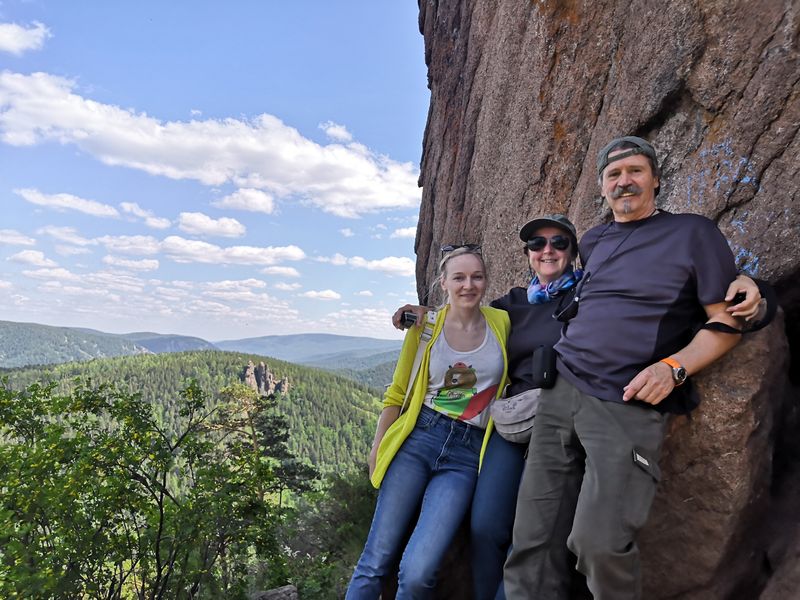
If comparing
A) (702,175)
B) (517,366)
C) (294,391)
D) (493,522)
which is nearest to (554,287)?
(517,366)

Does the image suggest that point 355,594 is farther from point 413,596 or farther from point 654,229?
point 654,229

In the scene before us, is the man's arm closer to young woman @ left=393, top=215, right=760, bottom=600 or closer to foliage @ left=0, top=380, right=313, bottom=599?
young woman @ left=393, top=215, right=760, bottom=600

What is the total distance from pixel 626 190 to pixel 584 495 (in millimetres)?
2074

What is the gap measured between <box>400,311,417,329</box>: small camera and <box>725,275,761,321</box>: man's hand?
8.03ft

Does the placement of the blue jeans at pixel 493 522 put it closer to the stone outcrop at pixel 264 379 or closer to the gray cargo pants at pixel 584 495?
the gray cargo pants at pixel 584 495

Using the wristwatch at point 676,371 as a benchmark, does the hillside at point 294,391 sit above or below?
below

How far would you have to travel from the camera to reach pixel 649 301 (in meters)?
3.25

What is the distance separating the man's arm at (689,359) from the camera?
300 cm

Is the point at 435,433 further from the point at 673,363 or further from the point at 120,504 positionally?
A: the point at 120,504

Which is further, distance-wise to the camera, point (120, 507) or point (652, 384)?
point (120, 507)

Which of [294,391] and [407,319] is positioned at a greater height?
[407,319]

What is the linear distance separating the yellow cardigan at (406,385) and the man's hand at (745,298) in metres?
1.73

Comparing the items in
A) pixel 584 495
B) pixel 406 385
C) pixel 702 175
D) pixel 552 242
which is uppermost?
pixel 702 175

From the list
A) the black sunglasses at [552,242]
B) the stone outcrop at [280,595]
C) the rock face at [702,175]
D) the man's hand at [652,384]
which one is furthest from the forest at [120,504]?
the man's hand at [652,384]
